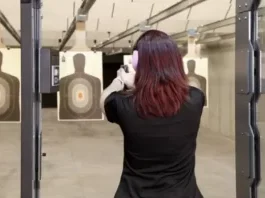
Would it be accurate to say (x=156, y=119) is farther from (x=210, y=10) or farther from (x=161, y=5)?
(x=210, y=10)

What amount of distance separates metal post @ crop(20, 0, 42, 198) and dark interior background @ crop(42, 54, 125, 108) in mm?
13799

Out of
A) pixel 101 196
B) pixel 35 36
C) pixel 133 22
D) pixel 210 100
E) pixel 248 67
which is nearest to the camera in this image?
pixel 35 36

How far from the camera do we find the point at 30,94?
1791mm

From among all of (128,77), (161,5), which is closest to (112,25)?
(161,5)

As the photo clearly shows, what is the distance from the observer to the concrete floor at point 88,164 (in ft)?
15.7

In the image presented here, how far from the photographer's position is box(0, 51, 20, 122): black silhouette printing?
23.0 ft

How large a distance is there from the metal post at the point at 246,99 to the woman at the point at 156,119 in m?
0.51

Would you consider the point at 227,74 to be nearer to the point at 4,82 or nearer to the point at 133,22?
the point at 133,22

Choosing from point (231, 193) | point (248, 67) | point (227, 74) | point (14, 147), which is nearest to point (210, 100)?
point (227, 74)

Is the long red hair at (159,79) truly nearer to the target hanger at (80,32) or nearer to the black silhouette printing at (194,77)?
the target hanger at (80,32)

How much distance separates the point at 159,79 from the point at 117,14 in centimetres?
543

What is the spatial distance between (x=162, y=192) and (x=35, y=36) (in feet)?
2.37

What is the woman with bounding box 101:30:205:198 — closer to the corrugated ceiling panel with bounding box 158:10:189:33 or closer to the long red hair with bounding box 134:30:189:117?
the long red hair with bounding box 134:30:189:117

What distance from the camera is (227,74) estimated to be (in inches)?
348
